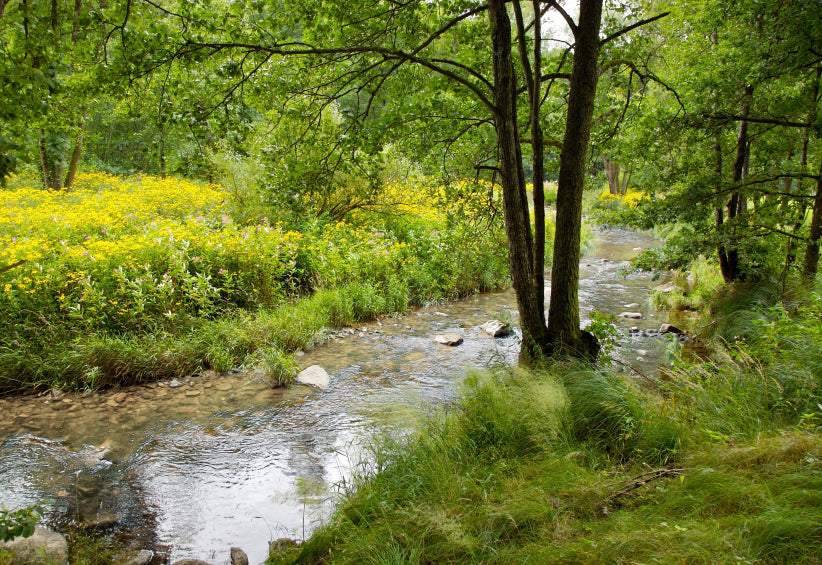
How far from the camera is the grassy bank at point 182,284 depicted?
562cm

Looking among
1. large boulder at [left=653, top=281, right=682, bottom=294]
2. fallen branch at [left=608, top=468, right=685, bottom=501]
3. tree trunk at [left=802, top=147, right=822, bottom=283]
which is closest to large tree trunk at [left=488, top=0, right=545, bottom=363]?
fallen branch at [left=608, top=468, right=685, bottom=501]

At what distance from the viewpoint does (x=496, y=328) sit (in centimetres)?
797

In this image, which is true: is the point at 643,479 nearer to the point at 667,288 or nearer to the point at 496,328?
the point at 496,328

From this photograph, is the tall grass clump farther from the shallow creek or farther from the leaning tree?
the leaning tree

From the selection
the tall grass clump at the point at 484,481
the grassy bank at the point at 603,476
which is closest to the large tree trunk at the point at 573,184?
the grassy bank at the point at 603,476

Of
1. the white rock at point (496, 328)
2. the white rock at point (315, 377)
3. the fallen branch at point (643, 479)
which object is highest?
the fallen branch at point (643, 479)

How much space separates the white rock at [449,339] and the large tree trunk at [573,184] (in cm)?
247

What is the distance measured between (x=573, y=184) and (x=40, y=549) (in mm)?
5409

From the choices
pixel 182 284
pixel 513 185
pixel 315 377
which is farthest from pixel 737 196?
pixel 182 284

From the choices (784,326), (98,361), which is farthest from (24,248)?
(784,326)

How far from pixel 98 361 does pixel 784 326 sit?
739 cm

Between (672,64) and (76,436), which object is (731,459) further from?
(672,64)

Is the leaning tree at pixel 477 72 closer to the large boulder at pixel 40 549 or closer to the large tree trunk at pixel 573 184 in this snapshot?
the large tree trunk at pixel 573 184

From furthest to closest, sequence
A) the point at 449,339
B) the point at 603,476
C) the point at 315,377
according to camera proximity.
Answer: the point at 449,339 → the point at 315,377 → the point at 603,476
